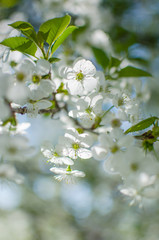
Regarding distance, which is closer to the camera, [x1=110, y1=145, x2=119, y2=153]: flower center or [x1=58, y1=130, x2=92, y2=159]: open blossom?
[x1=110, y1=145, x2=119, y2=153]: flower center

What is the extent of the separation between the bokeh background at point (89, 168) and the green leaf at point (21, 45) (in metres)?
0.24

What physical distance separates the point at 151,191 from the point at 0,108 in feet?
2.05

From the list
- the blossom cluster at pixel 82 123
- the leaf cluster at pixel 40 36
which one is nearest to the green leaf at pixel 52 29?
the leaf cluster at pixel 40 36

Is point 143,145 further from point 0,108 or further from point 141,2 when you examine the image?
point 141,2

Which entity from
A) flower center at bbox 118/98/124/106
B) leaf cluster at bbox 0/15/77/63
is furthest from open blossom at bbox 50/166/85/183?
leaf cluster at bbox 0/15/77/63

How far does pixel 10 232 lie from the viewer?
7.89 meters

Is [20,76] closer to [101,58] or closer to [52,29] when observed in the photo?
[52,29]

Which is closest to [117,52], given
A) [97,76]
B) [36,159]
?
[97,76]

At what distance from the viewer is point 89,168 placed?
16.0ft

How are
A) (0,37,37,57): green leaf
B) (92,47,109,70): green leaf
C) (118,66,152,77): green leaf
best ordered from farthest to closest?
(92,47,109,70): green leaf < (118,66,152,77): green leaf < (0,37,37,57): green leaf

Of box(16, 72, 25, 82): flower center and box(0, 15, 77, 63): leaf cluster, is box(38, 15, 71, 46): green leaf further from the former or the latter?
box(16, 72, 25, 82): flower center

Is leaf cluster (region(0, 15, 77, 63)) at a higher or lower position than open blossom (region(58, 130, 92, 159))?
higher

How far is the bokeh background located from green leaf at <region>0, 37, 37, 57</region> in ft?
0.79

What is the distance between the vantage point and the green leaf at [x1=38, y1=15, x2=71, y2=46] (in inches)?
38.5
